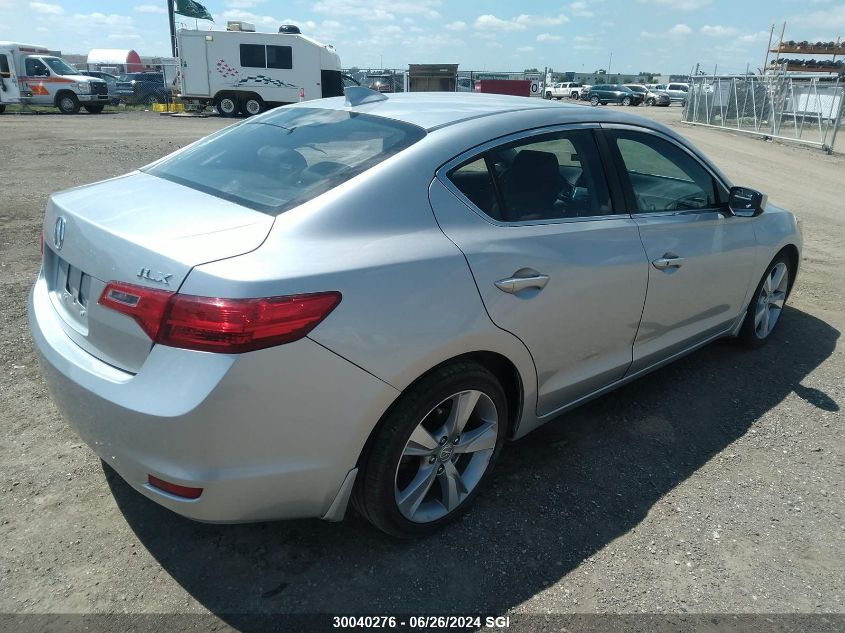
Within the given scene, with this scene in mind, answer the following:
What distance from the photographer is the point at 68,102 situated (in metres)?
25.9

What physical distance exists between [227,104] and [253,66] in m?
2.01

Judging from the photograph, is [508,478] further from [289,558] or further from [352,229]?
[352,229]

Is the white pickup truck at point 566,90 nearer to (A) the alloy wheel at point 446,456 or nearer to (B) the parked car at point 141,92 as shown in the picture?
(B) the parked car at point 141,92

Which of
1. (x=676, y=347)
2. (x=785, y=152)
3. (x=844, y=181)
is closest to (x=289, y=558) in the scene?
(x=676, y=347)

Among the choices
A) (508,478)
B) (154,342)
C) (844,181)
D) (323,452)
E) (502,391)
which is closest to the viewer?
(154,342)


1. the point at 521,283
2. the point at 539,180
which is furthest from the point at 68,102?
the point at 521,283

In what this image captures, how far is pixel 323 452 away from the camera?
2174 mm

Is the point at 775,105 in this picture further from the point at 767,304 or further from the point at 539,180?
the point at 539,180

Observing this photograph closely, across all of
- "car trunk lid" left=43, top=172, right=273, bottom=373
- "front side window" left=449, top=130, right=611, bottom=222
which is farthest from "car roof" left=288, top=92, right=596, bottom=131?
"car trunk lid" left=43, top=172, right=273, bottom=373

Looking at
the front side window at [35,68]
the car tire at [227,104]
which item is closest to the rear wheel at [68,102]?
the front side window at [35,68]

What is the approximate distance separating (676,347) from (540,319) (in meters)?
1.41

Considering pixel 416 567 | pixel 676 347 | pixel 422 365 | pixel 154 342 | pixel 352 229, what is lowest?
pixel 416 567

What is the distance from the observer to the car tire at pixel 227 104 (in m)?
26.6

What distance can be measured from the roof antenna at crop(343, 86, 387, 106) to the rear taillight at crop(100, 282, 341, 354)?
1.52 metres
